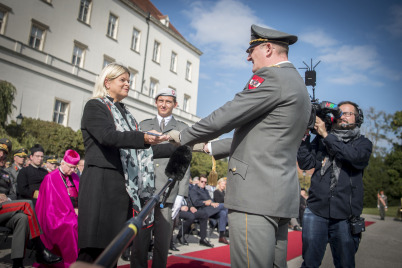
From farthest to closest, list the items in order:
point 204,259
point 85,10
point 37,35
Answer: point 85,10, point 37,35, point 204,259

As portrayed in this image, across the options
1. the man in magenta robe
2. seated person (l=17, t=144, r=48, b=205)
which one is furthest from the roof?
the man in magenta robe

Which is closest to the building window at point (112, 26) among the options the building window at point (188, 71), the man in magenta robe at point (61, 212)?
the building window at point (188, 71)

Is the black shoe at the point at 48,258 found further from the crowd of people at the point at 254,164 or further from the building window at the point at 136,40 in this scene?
the building window at the point at 136,40

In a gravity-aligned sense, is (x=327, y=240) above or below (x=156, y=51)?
below

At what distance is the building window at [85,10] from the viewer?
2511 centimetres

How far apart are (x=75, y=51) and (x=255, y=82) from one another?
25.7m

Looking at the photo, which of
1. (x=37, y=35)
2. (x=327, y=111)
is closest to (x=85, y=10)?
(x=37, y=35)

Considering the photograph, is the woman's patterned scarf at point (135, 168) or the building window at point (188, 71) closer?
the woman's patterned scarf at point (135, 168)

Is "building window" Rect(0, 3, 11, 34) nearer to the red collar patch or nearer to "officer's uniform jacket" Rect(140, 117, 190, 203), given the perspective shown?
"officer's uniform jacket" Rect(140, 117, 190, 203)

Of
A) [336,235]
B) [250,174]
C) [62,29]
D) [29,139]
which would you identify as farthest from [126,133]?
[62,29]

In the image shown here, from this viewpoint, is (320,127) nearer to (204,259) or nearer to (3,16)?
(204,259)

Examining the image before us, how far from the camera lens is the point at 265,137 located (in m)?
2.09

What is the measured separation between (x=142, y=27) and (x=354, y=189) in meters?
30.9

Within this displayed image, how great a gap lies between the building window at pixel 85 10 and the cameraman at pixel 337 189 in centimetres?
2613
